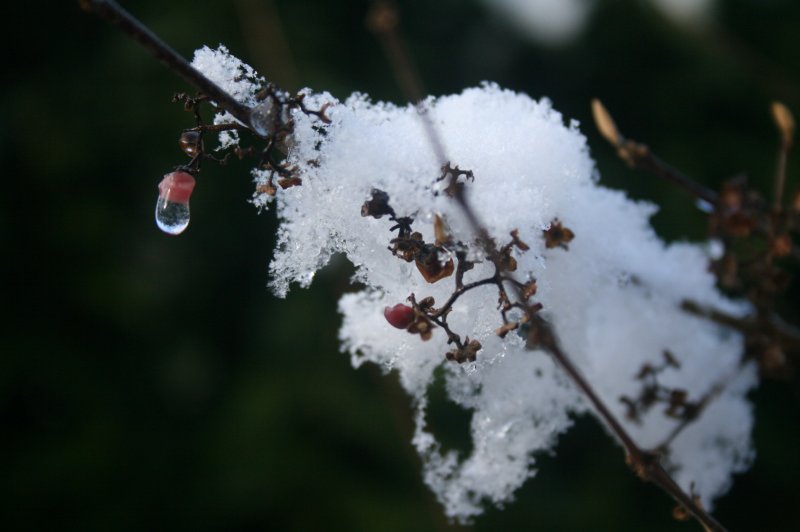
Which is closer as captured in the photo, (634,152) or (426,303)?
(426,303)

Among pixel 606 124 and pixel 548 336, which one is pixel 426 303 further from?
pixel 606 124

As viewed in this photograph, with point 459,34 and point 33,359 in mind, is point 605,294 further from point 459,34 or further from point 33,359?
point 459,34

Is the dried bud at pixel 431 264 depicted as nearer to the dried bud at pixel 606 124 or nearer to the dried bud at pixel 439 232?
the dried bud at pixel 439 232

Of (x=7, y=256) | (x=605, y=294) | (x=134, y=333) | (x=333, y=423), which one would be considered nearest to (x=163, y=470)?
(x=134, y=333)

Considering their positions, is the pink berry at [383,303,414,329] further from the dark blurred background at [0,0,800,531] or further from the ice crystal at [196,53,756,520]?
the dark blurred background at [0,0,800,531]

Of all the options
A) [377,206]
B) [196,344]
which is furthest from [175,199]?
[196,344]

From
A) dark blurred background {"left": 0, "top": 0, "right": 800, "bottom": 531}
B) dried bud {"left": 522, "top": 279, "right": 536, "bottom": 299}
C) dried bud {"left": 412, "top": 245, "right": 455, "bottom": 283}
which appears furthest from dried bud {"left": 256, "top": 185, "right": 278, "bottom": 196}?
dark blurred background {"left": 0, "top": 0, "right": 800, "bottom": 531}

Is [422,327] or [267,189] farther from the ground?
[267,189]
